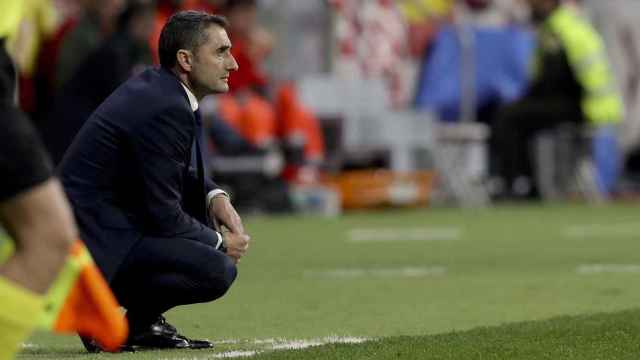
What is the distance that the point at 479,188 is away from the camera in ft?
74.2

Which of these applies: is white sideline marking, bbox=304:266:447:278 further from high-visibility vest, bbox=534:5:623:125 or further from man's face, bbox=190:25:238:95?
high-visibility vest, bbox=534:5:623:125

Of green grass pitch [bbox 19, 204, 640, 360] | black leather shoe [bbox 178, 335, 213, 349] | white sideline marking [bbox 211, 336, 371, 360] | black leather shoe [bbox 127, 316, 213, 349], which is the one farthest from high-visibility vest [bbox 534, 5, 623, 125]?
black leather shoe [bbox 127, 316, 213, 349]

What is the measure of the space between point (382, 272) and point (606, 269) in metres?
1.35

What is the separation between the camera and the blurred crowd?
53.9 ft

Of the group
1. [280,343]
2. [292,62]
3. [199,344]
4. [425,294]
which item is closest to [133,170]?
[199,344]

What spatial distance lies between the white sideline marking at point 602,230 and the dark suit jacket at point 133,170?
914cm

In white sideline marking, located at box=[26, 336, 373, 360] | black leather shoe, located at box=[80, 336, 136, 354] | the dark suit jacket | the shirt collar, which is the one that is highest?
the shirt collar

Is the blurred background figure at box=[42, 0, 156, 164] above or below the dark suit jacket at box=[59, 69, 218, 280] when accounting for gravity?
below

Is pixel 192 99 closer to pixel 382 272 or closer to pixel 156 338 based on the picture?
pixel 156 338

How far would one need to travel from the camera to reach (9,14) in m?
5.55

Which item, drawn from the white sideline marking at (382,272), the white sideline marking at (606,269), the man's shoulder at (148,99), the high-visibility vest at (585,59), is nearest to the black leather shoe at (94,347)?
the man's shoulder at (148,99)

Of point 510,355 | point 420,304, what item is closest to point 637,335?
point 510,355

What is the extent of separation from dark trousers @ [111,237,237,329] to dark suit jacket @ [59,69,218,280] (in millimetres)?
42

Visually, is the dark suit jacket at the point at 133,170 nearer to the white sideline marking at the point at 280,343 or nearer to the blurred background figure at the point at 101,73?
the white sideline marking at the point at 280,343
